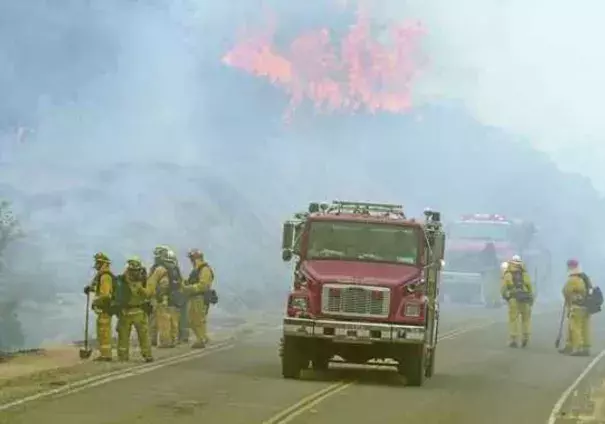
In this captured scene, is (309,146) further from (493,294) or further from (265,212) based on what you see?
(493,294)

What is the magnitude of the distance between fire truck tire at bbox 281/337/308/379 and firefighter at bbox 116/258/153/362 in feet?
9.44

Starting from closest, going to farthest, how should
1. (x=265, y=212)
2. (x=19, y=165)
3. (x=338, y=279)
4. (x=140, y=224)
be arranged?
(x=338, y=279) → (x=140, y=224) → (x=19, y=165) → (x=265, y=212)

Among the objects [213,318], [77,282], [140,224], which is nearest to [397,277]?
[213,318]

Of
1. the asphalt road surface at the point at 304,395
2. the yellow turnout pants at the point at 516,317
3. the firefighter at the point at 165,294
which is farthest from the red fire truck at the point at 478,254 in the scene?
the firefighter at the point at 165,294

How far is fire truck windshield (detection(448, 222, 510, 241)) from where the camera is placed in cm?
4688

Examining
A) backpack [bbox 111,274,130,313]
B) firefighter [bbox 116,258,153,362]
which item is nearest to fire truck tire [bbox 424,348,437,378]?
firefighter [bbox 116,258,153,362]

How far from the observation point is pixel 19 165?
47.5 meters

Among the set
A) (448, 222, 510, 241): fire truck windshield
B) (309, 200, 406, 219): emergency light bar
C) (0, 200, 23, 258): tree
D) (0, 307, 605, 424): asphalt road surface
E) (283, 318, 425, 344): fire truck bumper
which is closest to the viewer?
(0, 307, 605, 424): asphalt road surface

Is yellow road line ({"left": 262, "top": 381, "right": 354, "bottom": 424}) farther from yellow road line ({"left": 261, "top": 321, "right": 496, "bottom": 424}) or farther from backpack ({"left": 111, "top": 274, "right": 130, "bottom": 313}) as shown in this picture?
backpack ({"left": 111, "top": 274, "right": 130, "bottom": 313})

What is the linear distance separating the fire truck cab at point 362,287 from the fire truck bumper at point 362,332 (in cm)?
1

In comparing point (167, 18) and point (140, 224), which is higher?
point (167, 18)

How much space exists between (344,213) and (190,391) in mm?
4222

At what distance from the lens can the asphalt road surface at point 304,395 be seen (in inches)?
586

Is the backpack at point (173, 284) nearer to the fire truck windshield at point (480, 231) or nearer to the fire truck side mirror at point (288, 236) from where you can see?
the fire truck side mirror at point (288, 236)
